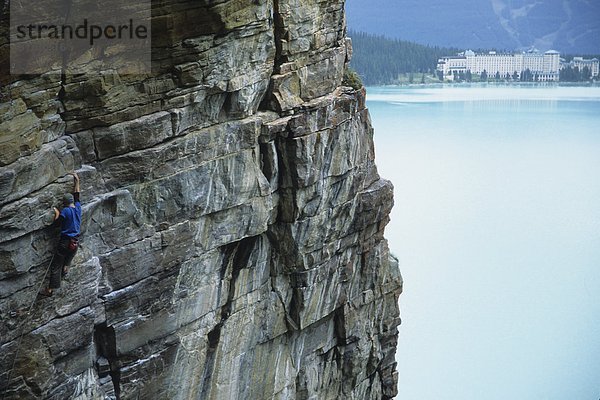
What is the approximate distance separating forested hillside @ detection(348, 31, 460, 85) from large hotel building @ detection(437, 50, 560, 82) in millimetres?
6261

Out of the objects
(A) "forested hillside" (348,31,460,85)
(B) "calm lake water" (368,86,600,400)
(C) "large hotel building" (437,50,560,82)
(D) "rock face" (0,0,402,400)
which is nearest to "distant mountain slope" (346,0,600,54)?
(C) "large hotel building" (437,50,560,82)

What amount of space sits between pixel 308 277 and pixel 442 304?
80.6 ft

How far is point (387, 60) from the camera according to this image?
98062mm

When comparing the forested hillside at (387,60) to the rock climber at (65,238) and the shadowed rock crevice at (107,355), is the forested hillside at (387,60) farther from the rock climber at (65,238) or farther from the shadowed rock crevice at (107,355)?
Answer: the rock climber at (65,238)

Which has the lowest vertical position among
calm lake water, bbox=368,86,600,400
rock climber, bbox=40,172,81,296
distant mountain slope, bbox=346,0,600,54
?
calm lake water, bbox=368,86,600,400

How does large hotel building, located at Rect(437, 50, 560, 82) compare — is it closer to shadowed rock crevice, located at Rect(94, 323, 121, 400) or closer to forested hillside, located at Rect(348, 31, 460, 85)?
forested hillside, located at Rect(348, 31, 460, 85)

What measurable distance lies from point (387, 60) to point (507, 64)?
28.3 metres

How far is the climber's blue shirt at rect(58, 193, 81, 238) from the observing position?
1041 cm

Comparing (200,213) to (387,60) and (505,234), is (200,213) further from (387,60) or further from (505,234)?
(387,60)

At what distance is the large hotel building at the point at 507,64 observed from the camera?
4513 inches

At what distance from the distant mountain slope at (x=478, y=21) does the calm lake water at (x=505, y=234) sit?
193 feet

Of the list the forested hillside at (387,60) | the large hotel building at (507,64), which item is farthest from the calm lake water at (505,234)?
the large hotel building at (507,64)

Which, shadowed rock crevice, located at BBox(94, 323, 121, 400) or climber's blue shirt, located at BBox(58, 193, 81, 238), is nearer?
climber's blue shirt, located at BBox(58, 193, 81, 238)

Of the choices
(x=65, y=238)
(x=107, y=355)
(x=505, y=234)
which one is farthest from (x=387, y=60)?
(x=65, y=238)
